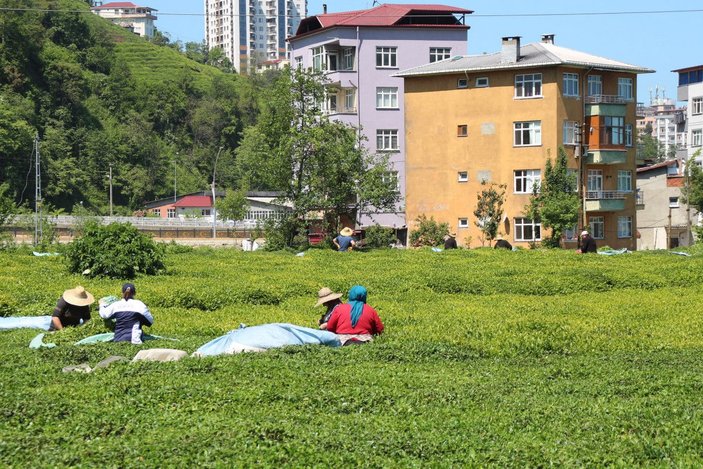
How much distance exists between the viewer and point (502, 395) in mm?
11836

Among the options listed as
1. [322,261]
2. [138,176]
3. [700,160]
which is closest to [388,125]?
[700,160]

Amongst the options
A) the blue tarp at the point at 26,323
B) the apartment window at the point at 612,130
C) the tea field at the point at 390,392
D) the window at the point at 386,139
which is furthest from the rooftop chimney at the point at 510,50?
the blue tarp at the point at 26,323

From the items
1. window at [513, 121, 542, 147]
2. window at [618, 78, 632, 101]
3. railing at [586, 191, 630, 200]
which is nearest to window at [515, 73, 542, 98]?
window at [513, 121, 542, 147]

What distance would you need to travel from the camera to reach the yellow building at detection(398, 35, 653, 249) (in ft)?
190

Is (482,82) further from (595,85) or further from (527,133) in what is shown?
(595,85)

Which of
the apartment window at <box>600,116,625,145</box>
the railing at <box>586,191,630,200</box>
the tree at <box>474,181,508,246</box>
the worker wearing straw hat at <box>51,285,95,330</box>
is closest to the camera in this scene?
the worker wearing straw hat at <box>51,285,95,330</box>

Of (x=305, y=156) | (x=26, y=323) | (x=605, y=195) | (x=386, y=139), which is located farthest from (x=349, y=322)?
(x=386, y=139)

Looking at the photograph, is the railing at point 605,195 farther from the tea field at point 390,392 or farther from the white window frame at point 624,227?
the tea field at point 390,392

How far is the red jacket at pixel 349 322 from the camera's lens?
1658 centimetres

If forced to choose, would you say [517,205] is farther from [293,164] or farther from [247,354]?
[247,354]

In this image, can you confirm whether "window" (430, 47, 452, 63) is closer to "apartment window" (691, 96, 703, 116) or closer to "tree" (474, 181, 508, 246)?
"tree" (474, 181, 508, 246)

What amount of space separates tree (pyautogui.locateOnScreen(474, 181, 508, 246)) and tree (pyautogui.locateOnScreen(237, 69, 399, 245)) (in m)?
7.93

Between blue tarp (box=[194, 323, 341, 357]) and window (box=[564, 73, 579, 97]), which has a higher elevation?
window (box=[564, 73, 579, 97])

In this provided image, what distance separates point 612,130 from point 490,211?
946 cm
